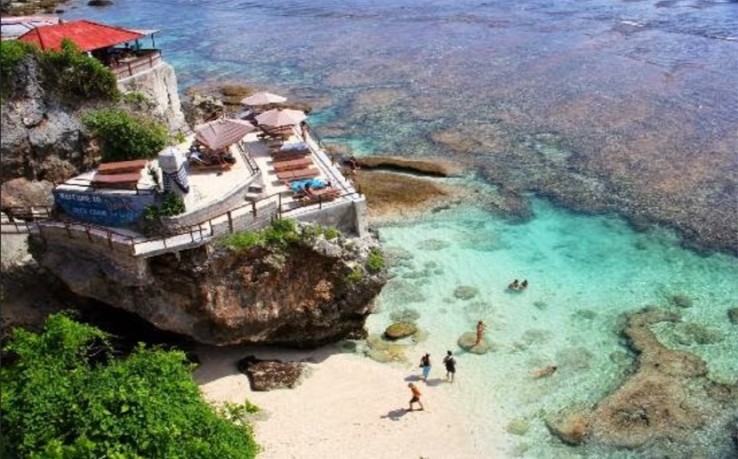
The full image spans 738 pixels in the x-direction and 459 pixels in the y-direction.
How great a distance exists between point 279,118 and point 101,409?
1903cm

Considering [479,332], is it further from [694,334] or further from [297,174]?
[297,174]

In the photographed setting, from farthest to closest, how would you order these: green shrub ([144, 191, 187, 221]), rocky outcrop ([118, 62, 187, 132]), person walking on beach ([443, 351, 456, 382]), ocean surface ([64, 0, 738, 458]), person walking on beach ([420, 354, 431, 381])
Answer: rocky outcrop ([118, 62, 187, 132]) → ocean surface ([64, 0, 738, 458]) → person walking on beach ([420, 354, 431, 381]) → person walking on beach ([443, 351, 456, 382]) → green shrub ([144, 191, 187, 221])

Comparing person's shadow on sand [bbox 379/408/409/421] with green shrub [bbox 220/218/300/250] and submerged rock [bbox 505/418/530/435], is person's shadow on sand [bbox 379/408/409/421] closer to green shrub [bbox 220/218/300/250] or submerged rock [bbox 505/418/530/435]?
submerged rock [bbox 505/418/530/435]

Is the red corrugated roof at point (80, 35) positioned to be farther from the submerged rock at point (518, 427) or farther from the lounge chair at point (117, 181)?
the submerged rock at point (518, 427)

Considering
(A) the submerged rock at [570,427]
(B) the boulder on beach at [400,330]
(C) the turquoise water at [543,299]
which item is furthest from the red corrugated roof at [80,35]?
(A) the submerged rock at [570,427]

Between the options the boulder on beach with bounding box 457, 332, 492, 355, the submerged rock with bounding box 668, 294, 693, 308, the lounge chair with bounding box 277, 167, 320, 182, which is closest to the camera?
the boulder on beach with bounding box 457, 332, 492, 355

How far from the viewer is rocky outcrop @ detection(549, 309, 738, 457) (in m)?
25.3

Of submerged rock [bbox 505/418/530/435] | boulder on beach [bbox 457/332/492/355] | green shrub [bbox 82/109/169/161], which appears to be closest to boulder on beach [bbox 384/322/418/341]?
boulder on beach [bbox 457/332/492/355]

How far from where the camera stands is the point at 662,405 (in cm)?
2659

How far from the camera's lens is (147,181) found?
28438 mm

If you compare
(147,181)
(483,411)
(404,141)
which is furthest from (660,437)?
(404,141)

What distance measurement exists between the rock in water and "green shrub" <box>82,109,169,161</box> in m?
10.1

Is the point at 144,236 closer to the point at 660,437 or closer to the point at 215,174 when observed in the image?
the point at 215,174

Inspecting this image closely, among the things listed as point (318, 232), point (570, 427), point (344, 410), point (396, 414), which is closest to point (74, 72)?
point (318, 232)
